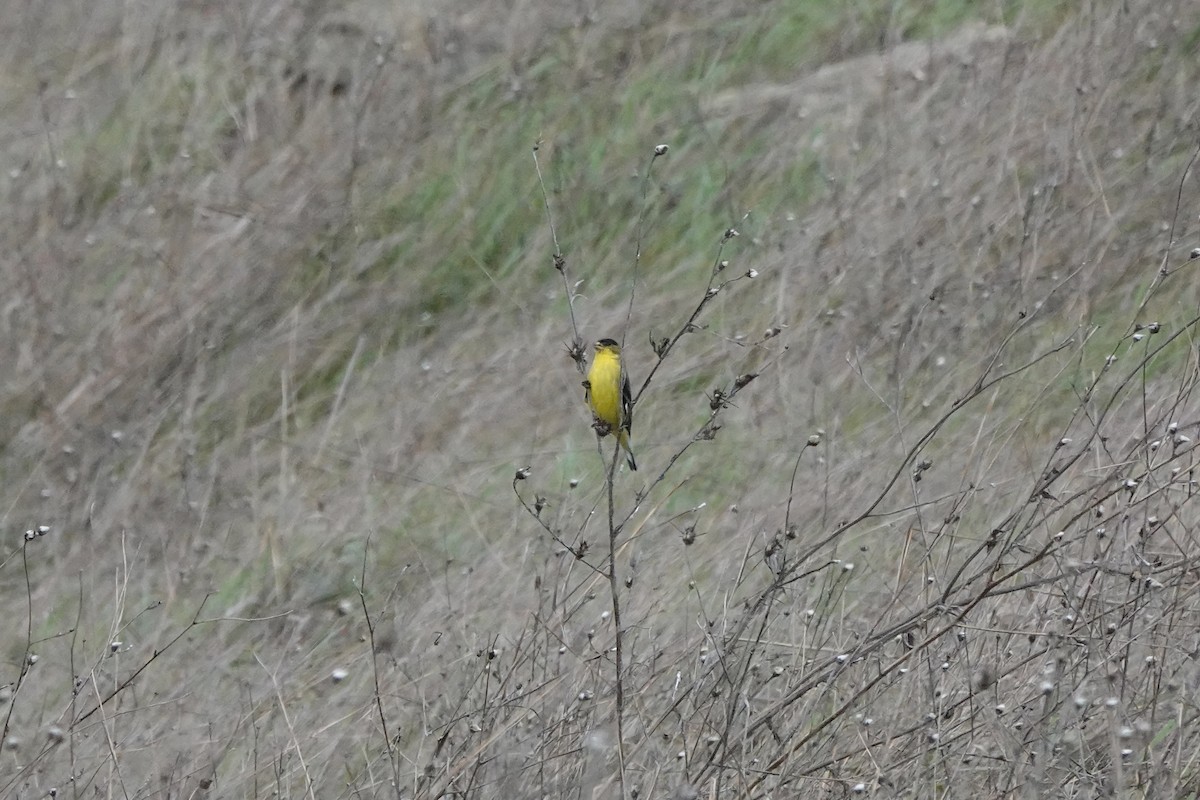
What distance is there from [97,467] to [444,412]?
4.86ft

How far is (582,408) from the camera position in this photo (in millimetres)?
5496

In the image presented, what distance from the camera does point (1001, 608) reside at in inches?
125

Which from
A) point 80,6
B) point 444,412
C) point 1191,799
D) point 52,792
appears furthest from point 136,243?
point 1191,799

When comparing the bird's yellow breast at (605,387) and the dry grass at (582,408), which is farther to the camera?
the bird's yellow breast at (605,387)

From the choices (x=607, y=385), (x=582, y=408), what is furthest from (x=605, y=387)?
(x=582, y=408)

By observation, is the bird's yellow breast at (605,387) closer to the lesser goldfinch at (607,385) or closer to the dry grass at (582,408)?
the lesser goldfinch at (607,385)

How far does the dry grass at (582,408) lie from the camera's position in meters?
2.72

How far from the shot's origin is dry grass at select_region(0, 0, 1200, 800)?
8.93ft

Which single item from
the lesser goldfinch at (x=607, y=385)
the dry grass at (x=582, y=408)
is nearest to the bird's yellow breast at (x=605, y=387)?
the lesser goldfinch at (x=607, y=385)

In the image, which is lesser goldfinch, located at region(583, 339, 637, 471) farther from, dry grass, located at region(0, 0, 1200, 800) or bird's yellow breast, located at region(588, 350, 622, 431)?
dry grass, located at region(0, 0, 1200, 800)

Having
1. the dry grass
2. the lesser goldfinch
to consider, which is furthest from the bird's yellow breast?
the dry grass

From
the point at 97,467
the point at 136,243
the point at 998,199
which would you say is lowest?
the point at 97,467

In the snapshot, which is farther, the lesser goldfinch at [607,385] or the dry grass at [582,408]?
the lesser goldfinch at [607,385]

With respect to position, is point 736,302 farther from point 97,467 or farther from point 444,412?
point 97,467
